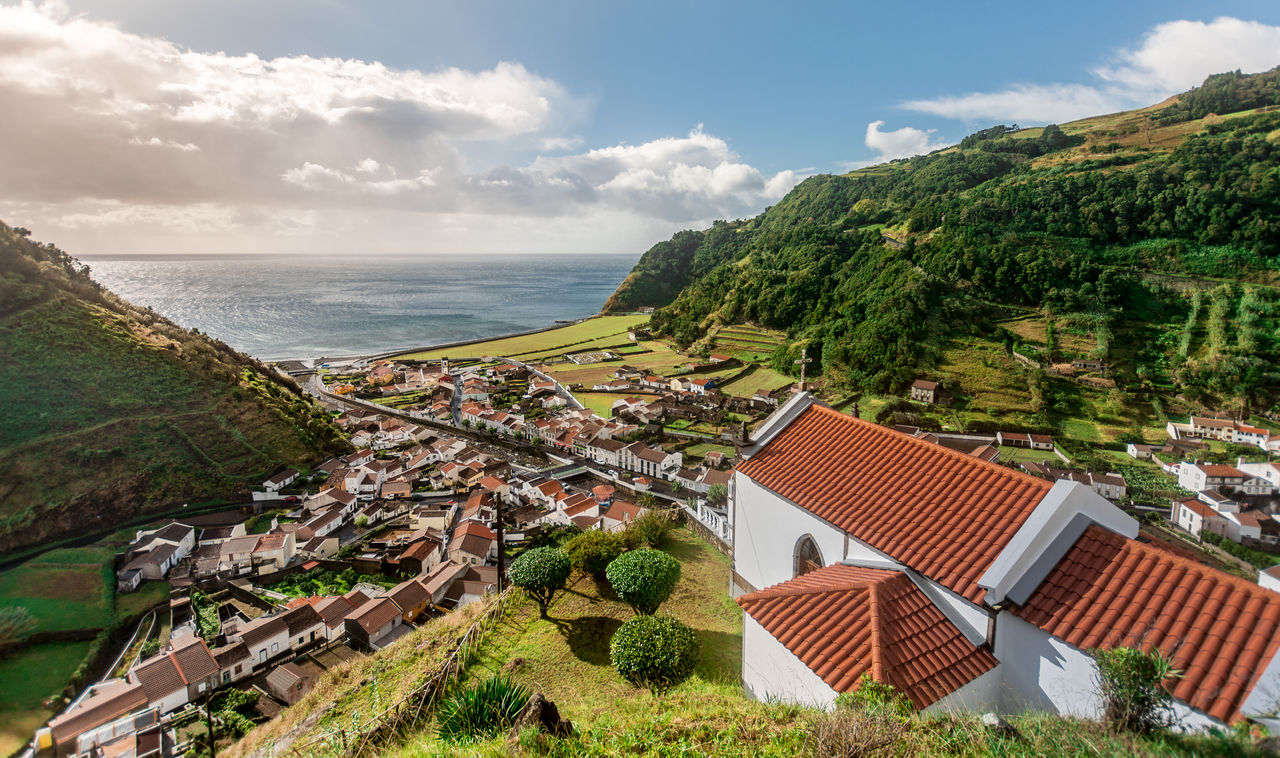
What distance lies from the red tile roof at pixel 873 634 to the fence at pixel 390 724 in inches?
216

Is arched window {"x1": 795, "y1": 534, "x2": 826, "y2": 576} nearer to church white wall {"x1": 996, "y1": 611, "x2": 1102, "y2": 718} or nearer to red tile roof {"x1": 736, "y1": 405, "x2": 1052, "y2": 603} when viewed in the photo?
red tile roof {"x1": 736, "y1": 405, "x2": 1052, "y2": 603}

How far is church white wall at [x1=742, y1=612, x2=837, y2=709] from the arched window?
192 cm

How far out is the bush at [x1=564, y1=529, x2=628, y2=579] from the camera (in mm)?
12656

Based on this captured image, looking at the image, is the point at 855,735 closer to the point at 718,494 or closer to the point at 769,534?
the point at 769,534

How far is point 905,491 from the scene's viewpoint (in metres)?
7.84

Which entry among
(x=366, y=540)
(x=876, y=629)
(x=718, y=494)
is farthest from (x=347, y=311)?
(x=876, y=629)

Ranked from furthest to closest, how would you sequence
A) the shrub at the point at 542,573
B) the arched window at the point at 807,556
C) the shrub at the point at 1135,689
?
the shrub at the point at 542,573
the arched window at the point at 807,556
the shrub at the point at 1135,689

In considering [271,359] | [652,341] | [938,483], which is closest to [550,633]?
[938,483]

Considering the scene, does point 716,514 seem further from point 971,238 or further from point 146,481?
point 971,238

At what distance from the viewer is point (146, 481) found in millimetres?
26578

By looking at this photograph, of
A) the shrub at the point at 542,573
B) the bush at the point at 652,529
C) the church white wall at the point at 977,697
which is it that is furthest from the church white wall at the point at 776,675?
the bush at the point at 652,529

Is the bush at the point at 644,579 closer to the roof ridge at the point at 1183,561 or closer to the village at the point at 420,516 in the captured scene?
the village at the point at 420,516

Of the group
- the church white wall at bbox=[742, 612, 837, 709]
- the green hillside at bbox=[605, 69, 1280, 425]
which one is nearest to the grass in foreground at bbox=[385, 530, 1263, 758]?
the church white wall at bbox=[742, 612, 837, 709]

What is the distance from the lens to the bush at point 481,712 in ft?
20.2
